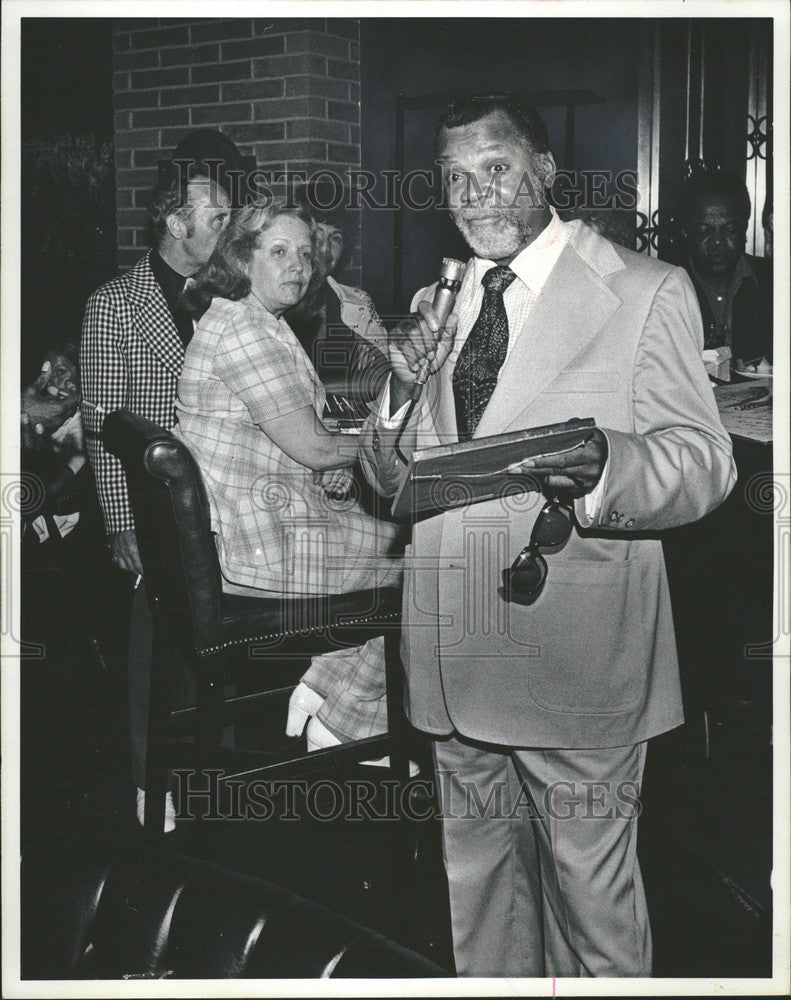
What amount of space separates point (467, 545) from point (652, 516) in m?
0.37

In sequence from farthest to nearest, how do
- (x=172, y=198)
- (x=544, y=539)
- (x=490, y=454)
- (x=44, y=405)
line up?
(x=172, y=198), (x=44, y=405), (x=544, y=539), (x=490, y=454)

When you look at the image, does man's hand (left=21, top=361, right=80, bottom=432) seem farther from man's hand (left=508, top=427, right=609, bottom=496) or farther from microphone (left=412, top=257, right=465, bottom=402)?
man's hand (left=508, top=427, right=609, bottom=496)

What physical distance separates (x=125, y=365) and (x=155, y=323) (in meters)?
0.13

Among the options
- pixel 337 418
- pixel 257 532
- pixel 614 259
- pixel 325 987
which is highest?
pixel 614 259

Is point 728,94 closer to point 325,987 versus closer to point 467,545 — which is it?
point 467,545

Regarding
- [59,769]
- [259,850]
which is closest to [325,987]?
[259,850]

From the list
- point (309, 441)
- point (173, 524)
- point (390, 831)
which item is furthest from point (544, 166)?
point (390, 831)

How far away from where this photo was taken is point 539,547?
6.59 feet

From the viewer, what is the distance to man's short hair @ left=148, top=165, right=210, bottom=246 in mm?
2812

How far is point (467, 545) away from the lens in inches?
82.6

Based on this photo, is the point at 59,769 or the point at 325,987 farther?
the point at 59,769

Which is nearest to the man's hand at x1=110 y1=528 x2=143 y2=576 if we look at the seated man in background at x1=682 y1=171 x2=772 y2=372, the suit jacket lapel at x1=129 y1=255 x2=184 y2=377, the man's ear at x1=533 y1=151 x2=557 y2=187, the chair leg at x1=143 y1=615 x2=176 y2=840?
the chair leg at x1=143 y1=615 x2=176 y2=840

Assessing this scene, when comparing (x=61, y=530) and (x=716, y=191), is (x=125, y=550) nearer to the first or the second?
(x=61, y=530)

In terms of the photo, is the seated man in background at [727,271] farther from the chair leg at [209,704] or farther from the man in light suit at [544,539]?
the chair leg at [209,704]
